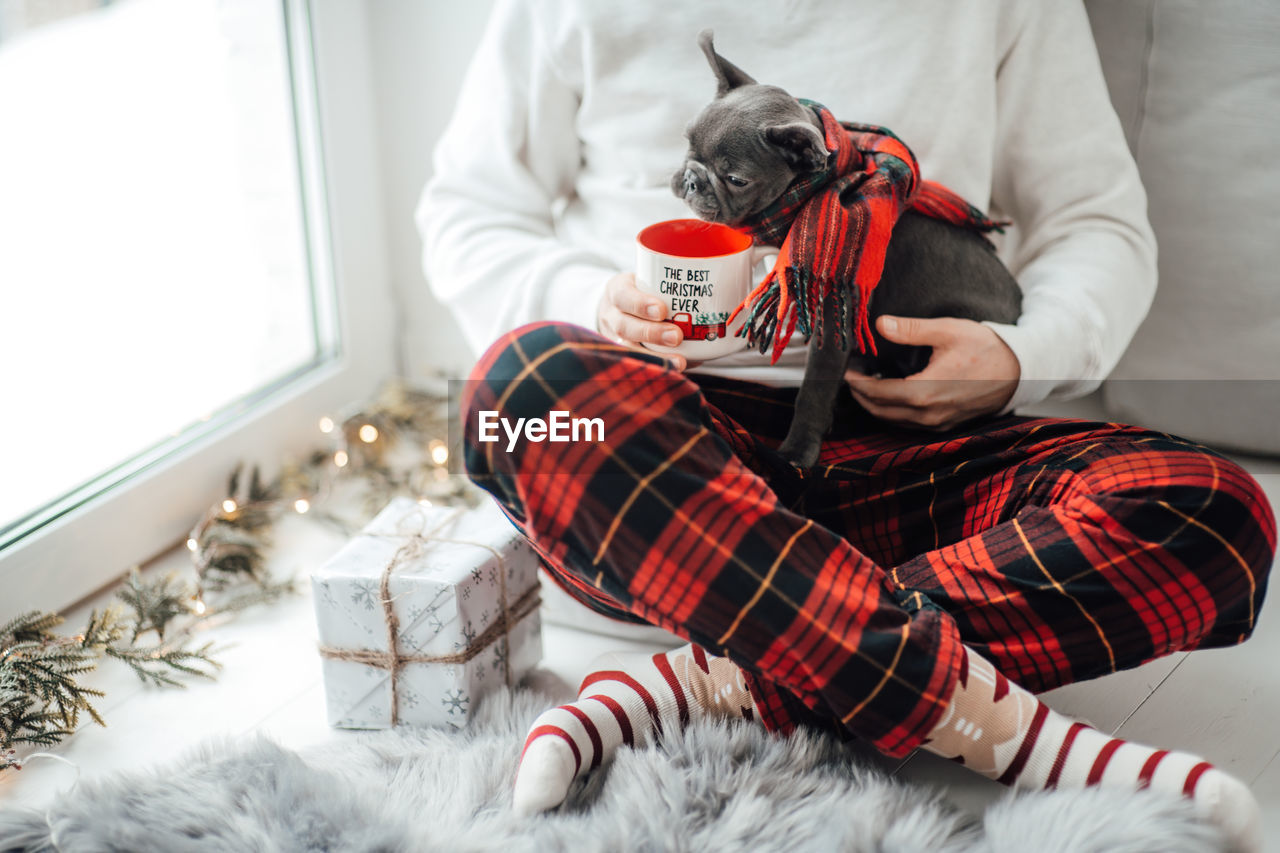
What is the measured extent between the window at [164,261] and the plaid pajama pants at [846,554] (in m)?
0.70

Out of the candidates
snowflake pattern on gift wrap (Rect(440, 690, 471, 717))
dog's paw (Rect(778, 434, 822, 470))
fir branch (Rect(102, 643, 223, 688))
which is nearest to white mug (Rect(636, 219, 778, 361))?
dog's paw (Rect(778, 434, 822, 470))

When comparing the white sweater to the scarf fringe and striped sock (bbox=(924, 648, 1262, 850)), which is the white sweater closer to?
the scarf fringe

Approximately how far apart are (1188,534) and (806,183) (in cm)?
44

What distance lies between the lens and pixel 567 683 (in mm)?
1148

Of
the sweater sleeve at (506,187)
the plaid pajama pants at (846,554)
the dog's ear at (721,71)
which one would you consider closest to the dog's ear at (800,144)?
the dog's ear at (721,71)

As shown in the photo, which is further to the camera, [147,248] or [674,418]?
[147,248]

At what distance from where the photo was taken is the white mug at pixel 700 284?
0.90 metres

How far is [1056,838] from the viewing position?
2.58 feet

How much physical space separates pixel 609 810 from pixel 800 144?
A: 0.59 meters

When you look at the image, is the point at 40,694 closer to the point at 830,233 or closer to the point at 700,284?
the point at 700,284

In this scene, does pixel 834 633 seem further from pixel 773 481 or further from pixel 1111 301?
pixel 1111 301

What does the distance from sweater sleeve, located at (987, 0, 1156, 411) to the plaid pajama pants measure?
0.58ft

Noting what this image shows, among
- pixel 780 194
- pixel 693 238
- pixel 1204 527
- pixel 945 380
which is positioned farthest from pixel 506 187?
pixel 1204 527

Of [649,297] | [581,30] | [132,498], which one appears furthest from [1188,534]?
[132,498]
